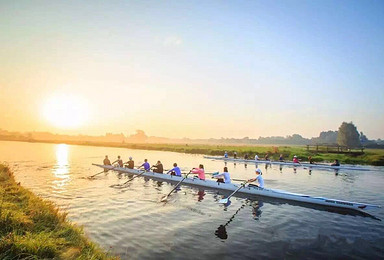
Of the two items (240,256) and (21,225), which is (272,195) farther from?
(21,225)

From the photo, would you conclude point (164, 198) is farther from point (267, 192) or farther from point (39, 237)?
point (39, 237)

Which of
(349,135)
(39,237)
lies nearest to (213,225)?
(39,237)

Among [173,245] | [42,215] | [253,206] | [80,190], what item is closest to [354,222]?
[253,206]

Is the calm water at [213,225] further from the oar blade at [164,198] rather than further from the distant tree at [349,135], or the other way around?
the distant tree at [349,135]

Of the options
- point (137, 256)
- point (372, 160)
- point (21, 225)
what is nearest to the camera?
point (21, 225)

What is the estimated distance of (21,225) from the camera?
867cm

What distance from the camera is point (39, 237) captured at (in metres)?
7.95

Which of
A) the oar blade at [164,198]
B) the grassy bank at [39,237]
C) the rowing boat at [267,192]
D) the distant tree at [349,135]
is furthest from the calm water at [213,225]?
the distant tree at [349,135]

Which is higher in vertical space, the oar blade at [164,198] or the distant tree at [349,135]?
the distant tree at [349,135]

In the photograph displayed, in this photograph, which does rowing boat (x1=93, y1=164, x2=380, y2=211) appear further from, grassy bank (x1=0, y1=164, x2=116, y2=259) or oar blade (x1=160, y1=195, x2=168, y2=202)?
grassy bank (x1=0, y1=164, x2=116, y2=259)

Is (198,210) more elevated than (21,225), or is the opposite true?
(21,225)

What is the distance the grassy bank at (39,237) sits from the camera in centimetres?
697

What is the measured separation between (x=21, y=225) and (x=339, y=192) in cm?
2357

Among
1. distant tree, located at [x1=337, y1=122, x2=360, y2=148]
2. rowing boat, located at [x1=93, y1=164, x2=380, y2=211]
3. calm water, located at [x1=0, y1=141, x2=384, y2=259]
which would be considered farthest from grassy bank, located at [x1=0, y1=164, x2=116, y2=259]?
distant tree, located at [x1=337, y1=122, x2=360, y2=148]
